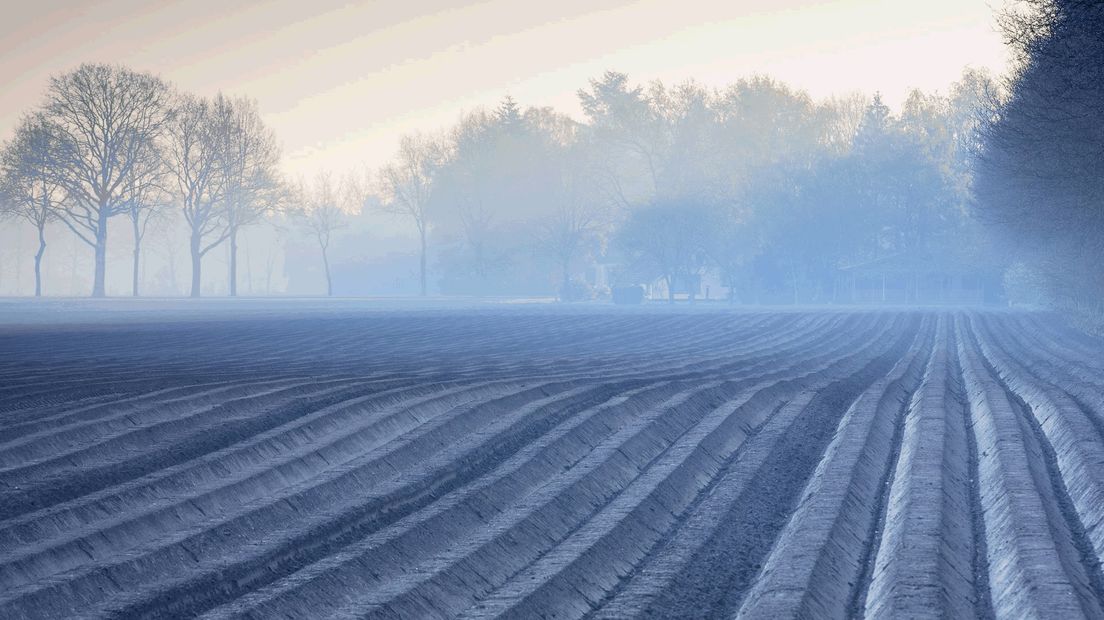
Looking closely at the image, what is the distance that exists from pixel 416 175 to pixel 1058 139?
72802 millimetres

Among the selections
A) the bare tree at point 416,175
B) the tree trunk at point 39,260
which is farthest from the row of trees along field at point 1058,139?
the bare tree at point 416,175

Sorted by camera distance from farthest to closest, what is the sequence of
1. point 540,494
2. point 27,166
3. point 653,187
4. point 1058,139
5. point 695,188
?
point 653,187, point 695,188, point 27,166, point 1058,139, point 540,494

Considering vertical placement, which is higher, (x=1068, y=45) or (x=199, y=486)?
(x=1068, y=45)

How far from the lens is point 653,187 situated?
92000 millimetres

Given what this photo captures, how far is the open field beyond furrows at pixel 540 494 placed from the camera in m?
7.07

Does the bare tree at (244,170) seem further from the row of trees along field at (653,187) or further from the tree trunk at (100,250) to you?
the tree trunk at (100,250)

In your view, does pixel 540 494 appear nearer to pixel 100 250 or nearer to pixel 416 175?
pixel 100 250

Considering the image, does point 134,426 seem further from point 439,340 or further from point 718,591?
point 439,340

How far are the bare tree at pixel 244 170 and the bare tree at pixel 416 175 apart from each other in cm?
2089

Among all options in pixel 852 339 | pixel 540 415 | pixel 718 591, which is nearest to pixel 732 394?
pixel 540 415

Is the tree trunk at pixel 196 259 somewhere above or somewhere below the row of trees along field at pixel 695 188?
below

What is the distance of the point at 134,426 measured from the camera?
11984 millimetres

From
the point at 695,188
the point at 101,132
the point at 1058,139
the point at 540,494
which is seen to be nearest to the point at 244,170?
the point at 101,132

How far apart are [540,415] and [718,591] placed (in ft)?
21.8
